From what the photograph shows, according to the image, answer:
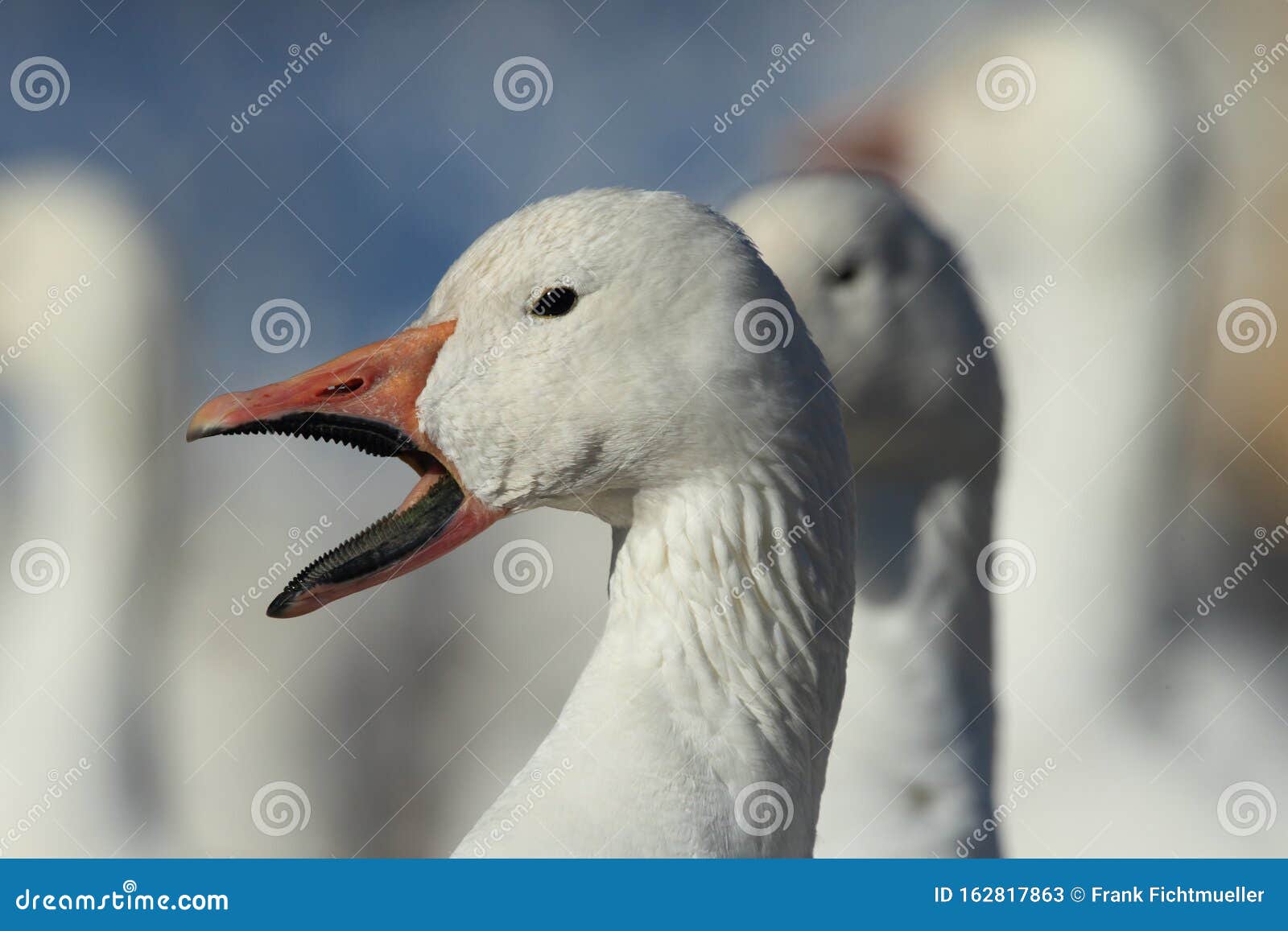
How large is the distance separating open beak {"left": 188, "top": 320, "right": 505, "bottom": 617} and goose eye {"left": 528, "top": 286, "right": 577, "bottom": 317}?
103 millimetres

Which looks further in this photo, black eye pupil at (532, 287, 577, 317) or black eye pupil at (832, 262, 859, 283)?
black eye pupil at (832, 262, 859, 283)

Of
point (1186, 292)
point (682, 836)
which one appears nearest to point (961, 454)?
point (682, 836)

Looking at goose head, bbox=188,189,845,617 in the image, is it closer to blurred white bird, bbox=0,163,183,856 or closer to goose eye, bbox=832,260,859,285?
goose eye, bbox=832,260,859,285

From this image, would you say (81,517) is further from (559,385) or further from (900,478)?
(559,385)

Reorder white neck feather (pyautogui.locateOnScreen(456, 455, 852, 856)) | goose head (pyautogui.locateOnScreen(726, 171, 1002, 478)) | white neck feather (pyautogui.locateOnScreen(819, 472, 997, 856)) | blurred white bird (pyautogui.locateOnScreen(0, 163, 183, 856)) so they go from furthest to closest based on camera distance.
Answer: blurred white bird (pyautogui.locateOnScreen(0, 163, 183, 856)), goose head (pyautogui.locateOnScreen(726, 171, 1002, 478)), white neck feather (pyautogui.locateOnScreen(819, 472, 997, 856)), white neck feather (pyautogui.locateOnScreen(456, 455, 852, 856))

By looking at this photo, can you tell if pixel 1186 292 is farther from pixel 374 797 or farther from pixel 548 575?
pixel 374 797

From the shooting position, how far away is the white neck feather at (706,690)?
1.06m

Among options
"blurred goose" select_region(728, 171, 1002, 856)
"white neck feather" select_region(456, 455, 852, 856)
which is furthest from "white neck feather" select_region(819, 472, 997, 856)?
"white neck feather" select_region(456, 455, 852, 856)

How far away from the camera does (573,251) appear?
1.10 metres

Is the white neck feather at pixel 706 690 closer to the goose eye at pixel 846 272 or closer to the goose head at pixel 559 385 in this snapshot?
the goose head at pixel 559 385

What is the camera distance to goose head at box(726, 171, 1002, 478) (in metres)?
1.86

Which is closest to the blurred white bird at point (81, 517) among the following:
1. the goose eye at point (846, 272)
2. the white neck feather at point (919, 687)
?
the white neck feather at point (919, 687)

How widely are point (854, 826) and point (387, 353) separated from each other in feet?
3.21

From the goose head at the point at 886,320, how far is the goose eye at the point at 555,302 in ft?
2.60
